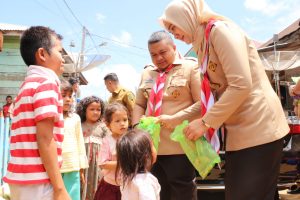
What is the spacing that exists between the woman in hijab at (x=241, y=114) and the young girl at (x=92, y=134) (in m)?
2.75

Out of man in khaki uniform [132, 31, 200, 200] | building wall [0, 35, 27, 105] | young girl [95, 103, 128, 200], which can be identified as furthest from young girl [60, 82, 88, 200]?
building wall [0, 35, 27, 105]

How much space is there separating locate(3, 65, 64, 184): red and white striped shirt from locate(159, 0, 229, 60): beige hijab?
0.87m

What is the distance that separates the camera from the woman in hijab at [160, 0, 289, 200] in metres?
1.99

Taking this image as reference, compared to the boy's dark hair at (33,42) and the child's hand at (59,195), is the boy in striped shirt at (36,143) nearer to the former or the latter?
the child's hand at (59,195)

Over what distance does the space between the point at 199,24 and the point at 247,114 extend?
0.63 meters

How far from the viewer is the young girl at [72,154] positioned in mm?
3713

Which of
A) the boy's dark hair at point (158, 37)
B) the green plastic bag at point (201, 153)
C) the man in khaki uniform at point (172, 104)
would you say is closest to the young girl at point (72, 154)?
the man in khaki uniform at point (172, 104)

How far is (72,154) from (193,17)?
6.99 feet

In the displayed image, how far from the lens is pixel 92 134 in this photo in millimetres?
4820

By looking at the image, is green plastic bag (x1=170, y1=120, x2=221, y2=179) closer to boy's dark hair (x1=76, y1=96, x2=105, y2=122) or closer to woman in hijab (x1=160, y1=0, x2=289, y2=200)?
woman in hijab (x1=160, y1=0, x2=289, y2=200)

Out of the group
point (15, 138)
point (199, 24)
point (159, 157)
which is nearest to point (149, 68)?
point (159, 157)

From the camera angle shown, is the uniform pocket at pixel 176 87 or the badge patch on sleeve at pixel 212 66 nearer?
the badge patch on sleeve at pixel 212 66

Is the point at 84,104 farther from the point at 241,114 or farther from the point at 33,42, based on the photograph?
the point at 241,114

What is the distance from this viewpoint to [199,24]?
2256 mm
